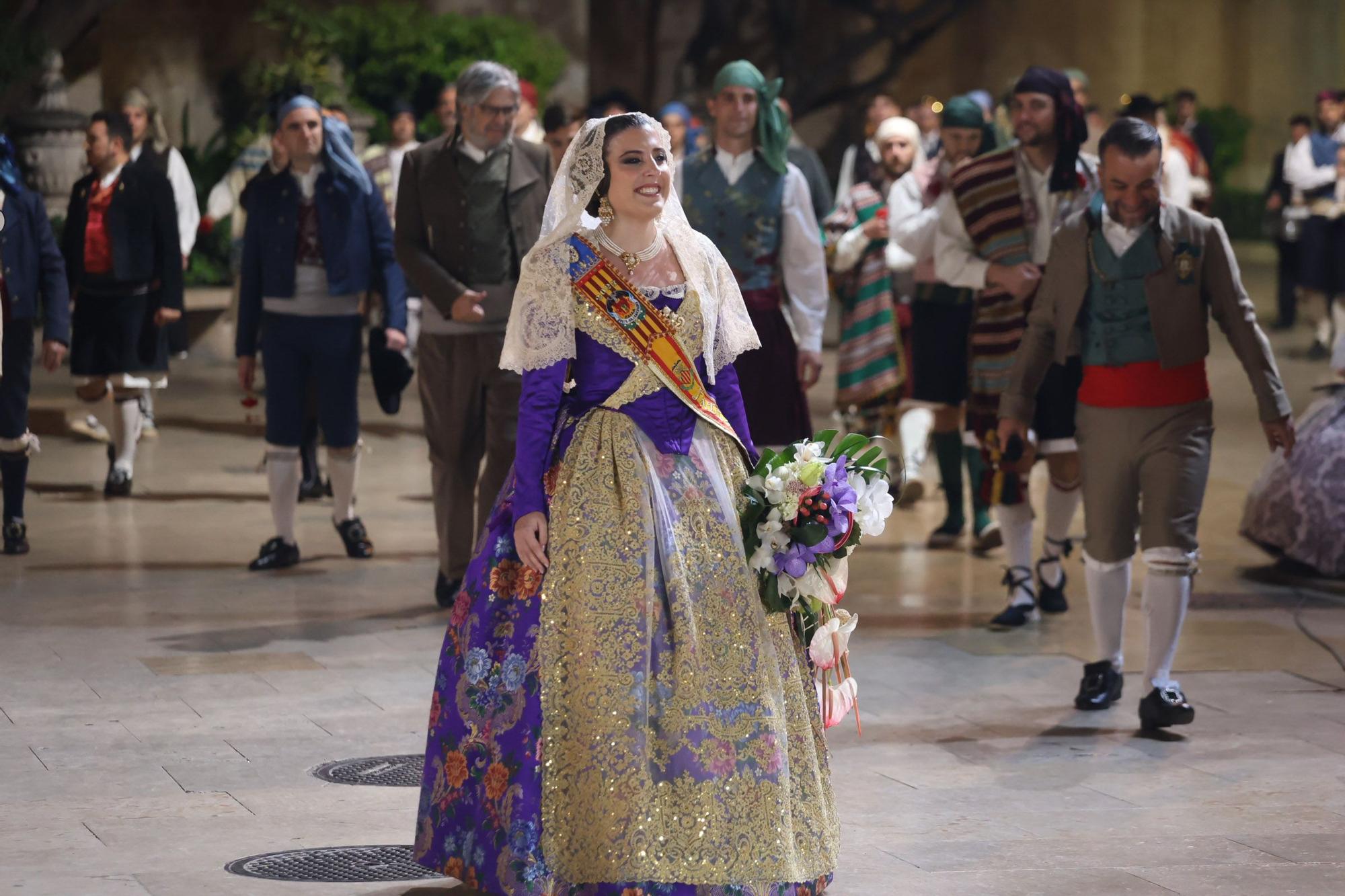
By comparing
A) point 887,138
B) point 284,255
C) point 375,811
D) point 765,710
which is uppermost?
point 887,138

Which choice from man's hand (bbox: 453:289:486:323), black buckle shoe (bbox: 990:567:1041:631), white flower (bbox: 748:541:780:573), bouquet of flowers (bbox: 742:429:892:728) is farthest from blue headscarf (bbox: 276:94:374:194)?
white flower (bbox: 748:541:780:573)

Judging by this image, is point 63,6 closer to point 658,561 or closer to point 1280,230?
point 1280,230

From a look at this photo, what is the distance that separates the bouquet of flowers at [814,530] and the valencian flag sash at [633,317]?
23 cm

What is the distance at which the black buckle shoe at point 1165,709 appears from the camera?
245 inches

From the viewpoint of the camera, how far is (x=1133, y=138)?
6.28 m

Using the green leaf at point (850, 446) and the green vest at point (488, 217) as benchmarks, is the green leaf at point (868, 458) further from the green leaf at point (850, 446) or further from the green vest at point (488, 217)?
the green vest at point (488, 217)

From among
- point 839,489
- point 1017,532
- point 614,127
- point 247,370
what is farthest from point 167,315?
point 839,489

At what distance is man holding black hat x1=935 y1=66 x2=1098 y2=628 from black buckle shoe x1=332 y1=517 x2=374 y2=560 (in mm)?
2749

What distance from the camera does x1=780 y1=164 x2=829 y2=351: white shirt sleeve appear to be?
8133 millimetres

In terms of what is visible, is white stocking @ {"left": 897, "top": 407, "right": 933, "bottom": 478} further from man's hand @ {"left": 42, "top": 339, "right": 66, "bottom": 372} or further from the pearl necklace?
the pearl necklace

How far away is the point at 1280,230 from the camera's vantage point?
63.1 feet

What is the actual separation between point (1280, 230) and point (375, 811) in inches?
608

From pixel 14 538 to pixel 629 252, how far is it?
527 centimetres

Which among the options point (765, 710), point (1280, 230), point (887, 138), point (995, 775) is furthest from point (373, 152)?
point (765, 710)
